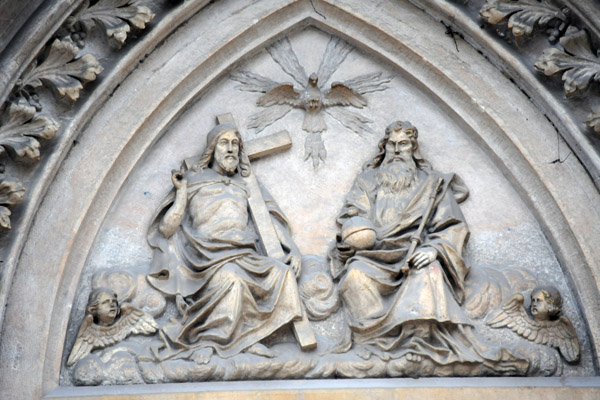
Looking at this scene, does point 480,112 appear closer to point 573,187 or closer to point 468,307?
point 573,187

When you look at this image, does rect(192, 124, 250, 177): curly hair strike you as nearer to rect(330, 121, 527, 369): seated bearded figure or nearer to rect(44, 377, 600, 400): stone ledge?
rect(330, 121, 527, 369): seated bearded figure

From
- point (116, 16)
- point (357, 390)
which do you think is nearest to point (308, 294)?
point (357, 390)

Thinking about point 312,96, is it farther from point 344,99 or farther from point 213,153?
point 213,153

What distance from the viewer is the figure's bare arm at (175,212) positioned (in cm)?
773

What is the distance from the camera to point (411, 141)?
8141 mm

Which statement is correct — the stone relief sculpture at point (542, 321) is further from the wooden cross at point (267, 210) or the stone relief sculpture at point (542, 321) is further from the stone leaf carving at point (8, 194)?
the stone leaf carving at point (8, 194)

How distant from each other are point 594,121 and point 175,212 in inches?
121

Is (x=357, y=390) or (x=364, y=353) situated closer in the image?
(x=357, y=390)

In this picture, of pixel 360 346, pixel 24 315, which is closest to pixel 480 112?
pixel 360 346

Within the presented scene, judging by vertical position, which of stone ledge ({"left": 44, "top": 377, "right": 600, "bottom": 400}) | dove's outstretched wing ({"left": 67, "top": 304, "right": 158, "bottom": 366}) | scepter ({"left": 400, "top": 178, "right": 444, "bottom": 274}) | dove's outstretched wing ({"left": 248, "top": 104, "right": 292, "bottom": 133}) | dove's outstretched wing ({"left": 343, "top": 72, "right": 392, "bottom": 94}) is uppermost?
dove's outstretched wing ({"left": 343, "top": 72, "right": 392, "bottom": 94})

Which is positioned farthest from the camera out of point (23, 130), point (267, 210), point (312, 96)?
point (312, 96)

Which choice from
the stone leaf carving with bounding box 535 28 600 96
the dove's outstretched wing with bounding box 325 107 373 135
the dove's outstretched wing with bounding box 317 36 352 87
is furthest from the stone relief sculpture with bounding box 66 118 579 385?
the stone leaf carving with bounding box 535 28 600 96

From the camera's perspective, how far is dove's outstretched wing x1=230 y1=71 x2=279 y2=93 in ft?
27.9

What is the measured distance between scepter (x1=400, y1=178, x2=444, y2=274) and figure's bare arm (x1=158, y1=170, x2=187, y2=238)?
165 centimetres
